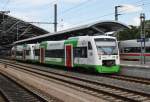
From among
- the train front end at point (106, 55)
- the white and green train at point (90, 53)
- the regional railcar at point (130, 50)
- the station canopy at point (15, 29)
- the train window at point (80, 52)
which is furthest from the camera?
the station canopy at point (15, 29)

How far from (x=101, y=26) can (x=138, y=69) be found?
1029 cm

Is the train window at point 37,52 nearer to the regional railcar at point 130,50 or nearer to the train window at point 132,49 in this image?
the regional railcar at point 130,50

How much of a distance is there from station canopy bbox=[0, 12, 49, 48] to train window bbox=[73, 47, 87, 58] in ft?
213

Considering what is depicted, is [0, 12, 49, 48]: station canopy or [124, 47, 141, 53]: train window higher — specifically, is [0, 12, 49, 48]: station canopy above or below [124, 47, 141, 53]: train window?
above

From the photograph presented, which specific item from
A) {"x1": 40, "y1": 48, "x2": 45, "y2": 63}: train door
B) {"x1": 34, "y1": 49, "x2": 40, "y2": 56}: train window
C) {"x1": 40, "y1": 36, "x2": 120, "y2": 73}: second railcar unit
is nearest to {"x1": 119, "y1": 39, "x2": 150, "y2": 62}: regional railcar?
{"x1": 40, "y1": 48, "x2": 45, "y2": 63}: train door

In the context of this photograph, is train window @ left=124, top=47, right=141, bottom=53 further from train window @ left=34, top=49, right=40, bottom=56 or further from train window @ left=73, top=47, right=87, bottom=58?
train window @ left=73, top=47, right=87, bottom=58

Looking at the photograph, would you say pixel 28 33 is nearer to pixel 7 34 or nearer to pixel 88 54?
pixel 7 34

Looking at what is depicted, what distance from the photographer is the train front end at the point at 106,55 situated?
85.6 ft

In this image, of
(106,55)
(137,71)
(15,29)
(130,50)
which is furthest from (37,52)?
(15,29)

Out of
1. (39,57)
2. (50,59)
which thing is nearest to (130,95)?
(50,59)

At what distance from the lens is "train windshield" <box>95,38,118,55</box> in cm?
2645

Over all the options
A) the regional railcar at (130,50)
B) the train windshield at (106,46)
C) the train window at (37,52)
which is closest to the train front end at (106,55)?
the train windshield at (106,46)

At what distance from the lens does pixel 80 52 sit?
95.2 ft

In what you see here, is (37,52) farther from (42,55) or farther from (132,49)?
(132,49)
